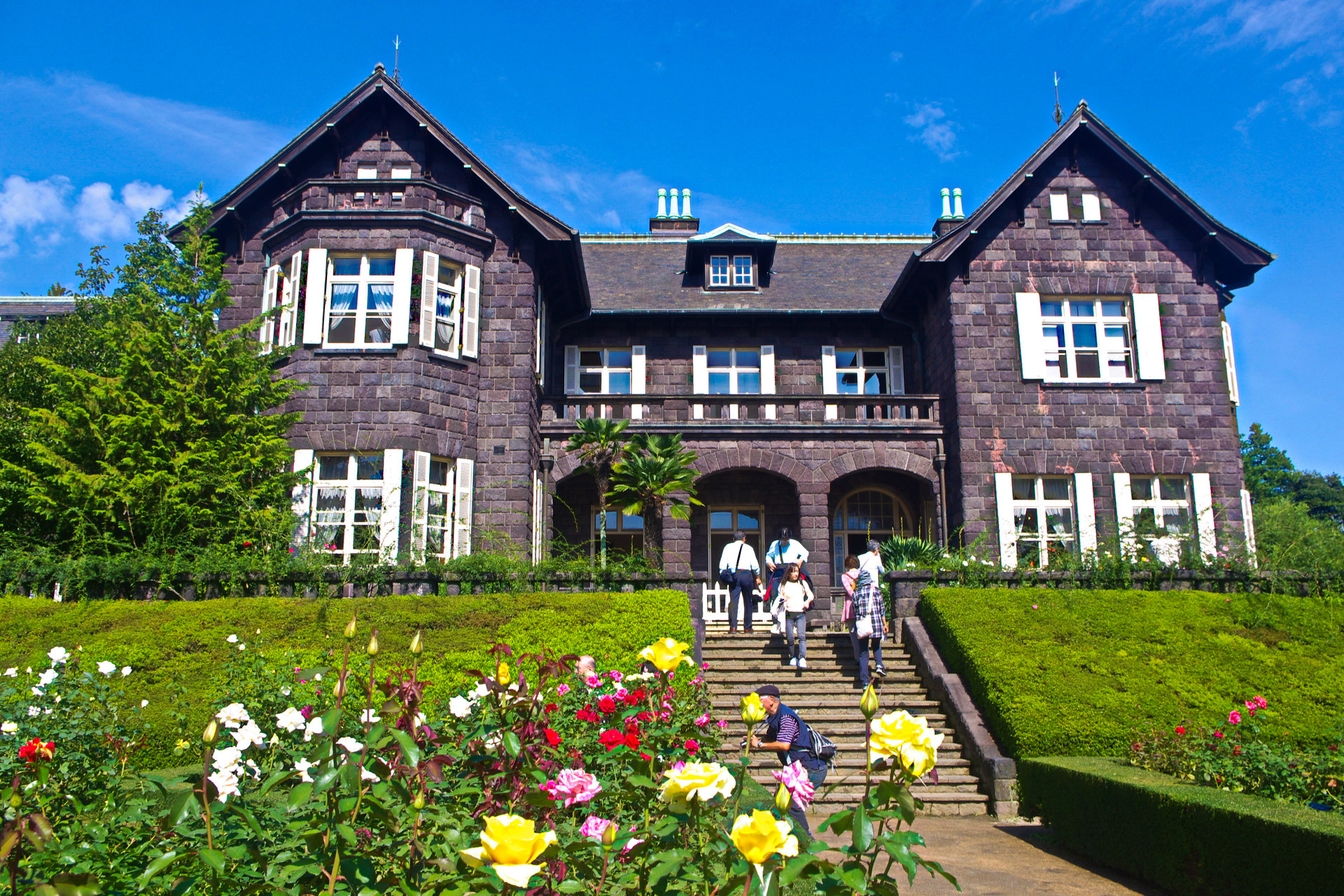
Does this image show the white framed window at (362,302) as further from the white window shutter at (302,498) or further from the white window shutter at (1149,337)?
the white window shutter at (1149,337)

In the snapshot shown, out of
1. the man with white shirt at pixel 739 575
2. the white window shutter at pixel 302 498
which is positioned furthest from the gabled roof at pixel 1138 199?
the white window shutter at pixel 302 498

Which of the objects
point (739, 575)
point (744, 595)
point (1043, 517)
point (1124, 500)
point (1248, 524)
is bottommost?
point (744, 595)

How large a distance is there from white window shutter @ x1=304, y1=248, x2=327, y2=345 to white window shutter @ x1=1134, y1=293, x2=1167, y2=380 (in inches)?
586

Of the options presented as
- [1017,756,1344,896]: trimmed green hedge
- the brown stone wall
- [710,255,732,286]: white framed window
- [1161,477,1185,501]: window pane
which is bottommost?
[1017,756,1344,896]: trimmed green hedge

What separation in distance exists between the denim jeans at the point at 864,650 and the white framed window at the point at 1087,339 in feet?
25.6

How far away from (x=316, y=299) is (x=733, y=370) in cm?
895

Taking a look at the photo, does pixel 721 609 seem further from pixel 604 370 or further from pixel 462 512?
pixel 604 370

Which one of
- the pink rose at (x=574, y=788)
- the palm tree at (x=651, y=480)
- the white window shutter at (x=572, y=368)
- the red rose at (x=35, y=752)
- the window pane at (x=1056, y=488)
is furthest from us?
the white window shutter at (x=572, y=368)

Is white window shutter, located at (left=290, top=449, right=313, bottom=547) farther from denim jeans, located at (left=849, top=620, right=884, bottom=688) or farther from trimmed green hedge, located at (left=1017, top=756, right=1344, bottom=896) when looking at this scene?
trimmed green hedge, located at (left=1017, top=756, right=1344, bottom=896)

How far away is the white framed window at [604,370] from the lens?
66.3 feet

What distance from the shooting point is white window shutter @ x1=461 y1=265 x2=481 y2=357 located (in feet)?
51.9

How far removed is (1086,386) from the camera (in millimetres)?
17031

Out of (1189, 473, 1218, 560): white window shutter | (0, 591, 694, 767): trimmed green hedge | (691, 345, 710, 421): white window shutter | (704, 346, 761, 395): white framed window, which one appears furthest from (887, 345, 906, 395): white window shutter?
(0, 591, 694, 767): trimmed green hedge

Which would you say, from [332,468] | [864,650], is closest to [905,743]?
[864,650]
